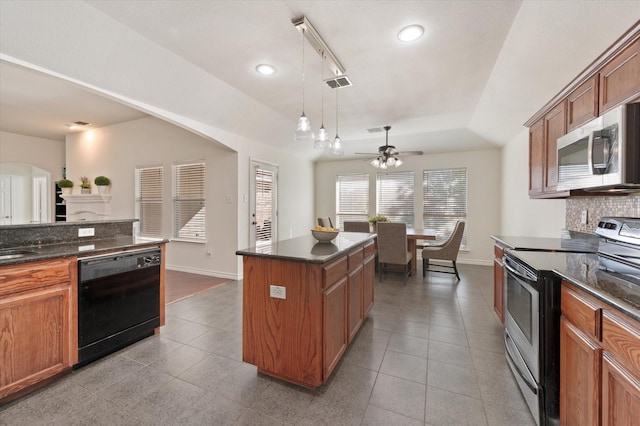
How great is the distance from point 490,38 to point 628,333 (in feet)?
8.00

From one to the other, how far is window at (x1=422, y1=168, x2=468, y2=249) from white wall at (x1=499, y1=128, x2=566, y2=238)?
2.42 ft

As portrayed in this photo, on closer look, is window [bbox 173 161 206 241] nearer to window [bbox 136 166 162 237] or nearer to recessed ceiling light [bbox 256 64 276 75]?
window [bbox 136 166 162 237]

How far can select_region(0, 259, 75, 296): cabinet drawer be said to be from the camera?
5.42 feet

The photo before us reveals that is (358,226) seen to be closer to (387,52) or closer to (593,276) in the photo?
(387,52)

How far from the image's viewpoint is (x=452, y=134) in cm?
521

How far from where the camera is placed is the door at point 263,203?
194 inches

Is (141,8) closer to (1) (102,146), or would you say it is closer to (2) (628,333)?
(2) (628,333)

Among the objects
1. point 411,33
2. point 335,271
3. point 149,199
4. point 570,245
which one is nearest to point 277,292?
point 335,271

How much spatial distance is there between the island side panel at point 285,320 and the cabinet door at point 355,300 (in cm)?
59

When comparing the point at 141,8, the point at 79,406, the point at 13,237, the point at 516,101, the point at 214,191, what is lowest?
the point at 79,406

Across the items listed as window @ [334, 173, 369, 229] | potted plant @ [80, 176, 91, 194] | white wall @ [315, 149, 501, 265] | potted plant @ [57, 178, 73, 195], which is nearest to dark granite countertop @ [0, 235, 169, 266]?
potted plant @ [80, 176, 91, 194]

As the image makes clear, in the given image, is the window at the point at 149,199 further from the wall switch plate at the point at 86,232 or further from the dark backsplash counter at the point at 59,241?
the wall switch plate at the point at 86,232

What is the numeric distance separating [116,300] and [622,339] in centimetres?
312

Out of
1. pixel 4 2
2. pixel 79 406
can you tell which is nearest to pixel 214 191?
pixel 4 2
